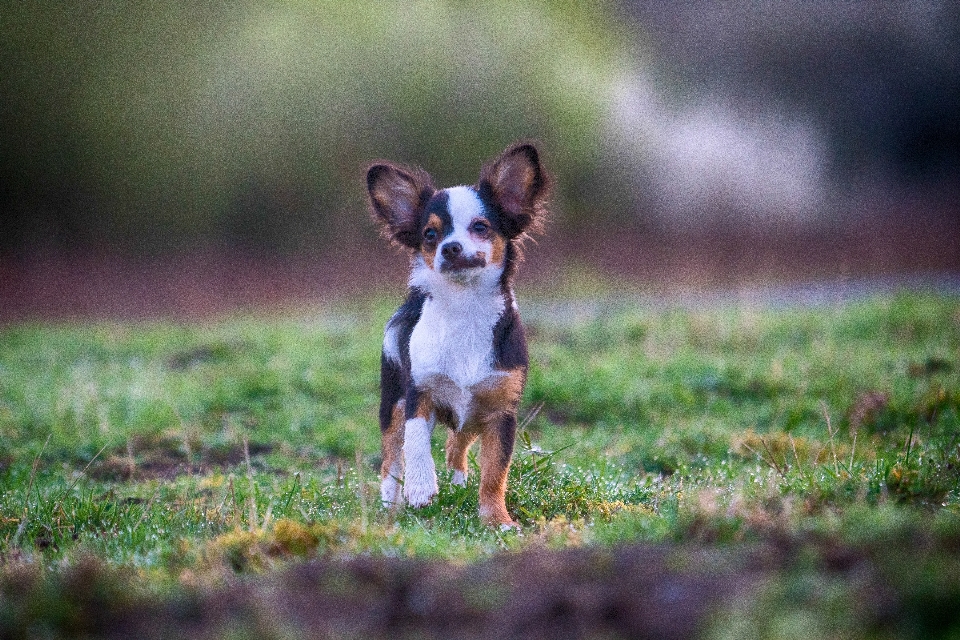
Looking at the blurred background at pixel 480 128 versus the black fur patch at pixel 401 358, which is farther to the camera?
the blurred background at pixel 480 128

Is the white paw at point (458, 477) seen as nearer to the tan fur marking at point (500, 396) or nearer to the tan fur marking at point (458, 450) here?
the tan fur marking at point (458, 450)

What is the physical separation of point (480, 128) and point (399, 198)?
10794 mm

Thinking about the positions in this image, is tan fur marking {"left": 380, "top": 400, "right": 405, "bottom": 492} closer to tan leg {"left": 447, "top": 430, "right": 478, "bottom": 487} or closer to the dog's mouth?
tan leg {"left": 447, "top": 430, "right": 478, "bottom": 487}

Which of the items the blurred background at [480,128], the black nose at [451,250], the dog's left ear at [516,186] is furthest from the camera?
the blurred background at [480,128]

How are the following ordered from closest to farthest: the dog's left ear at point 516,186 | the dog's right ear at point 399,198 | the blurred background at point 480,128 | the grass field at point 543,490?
the grass field at point 543,490
the dog's left ear at point 516,186
the dog's right ear at point 399,198
the blurred background at point 480,128

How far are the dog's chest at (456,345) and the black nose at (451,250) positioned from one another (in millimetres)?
308

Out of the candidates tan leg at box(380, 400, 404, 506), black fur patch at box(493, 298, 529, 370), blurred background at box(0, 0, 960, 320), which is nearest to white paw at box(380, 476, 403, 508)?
tan leg at box(380, 400, 404, 506)

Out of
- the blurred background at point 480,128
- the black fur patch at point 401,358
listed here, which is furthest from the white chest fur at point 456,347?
the blurred background at point 480,128

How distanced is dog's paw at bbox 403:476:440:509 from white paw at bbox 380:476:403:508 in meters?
0.09

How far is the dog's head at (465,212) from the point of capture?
176 inches

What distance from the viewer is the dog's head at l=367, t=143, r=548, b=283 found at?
14.7 feet

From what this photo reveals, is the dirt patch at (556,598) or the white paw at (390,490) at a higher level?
the dirt patch at (556,598)

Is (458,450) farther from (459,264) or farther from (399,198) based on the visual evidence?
(399,198)

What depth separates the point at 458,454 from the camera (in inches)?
196
